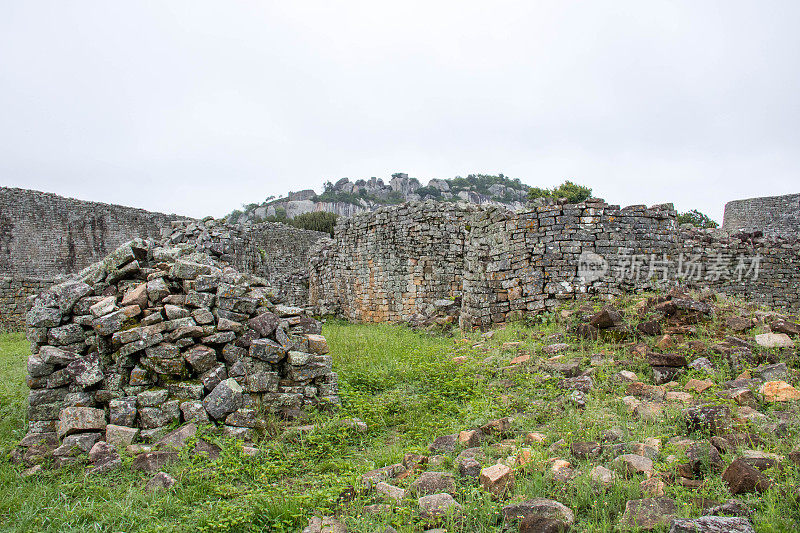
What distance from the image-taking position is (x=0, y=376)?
7.45 m

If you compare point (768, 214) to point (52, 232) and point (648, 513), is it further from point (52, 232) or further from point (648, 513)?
point (52, 232)

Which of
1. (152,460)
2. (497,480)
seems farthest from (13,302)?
(497,480)

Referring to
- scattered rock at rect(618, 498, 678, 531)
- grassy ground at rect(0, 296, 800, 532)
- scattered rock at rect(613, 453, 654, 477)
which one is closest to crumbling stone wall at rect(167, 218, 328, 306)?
grassy ground at rect(0, 296, 800, 532)

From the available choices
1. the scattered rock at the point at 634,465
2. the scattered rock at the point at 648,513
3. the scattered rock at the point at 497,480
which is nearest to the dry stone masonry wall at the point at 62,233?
the scattered rock at the point at 497,480

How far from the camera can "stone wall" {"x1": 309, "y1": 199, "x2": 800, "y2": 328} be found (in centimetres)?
941

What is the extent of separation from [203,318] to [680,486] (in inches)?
195

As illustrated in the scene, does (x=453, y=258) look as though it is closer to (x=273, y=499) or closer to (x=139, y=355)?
(x=139, y=355)

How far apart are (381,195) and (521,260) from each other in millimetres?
72292

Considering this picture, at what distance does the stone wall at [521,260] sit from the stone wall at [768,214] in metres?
10.3

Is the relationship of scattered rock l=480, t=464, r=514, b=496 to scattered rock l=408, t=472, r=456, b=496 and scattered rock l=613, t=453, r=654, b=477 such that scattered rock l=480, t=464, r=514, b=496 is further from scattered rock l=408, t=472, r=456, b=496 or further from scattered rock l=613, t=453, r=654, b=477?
scattered rock l=613, t=453, r=654, b=477

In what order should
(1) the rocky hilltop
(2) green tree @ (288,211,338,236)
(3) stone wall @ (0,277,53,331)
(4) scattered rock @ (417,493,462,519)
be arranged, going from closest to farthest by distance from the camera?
(4) scattered rock @ (417,493,462,519) < (3) stone wall @ (0,277,53,331) < (2) green tree @ (288,211,338,236) < (1) the rocky hilltop

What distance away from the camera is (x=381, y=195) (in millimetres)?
80875

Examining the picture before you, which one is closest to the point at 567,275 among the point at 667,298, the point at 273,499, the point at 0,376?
the point at 667,298

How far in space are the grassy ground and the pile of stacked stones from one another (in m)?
0.45
